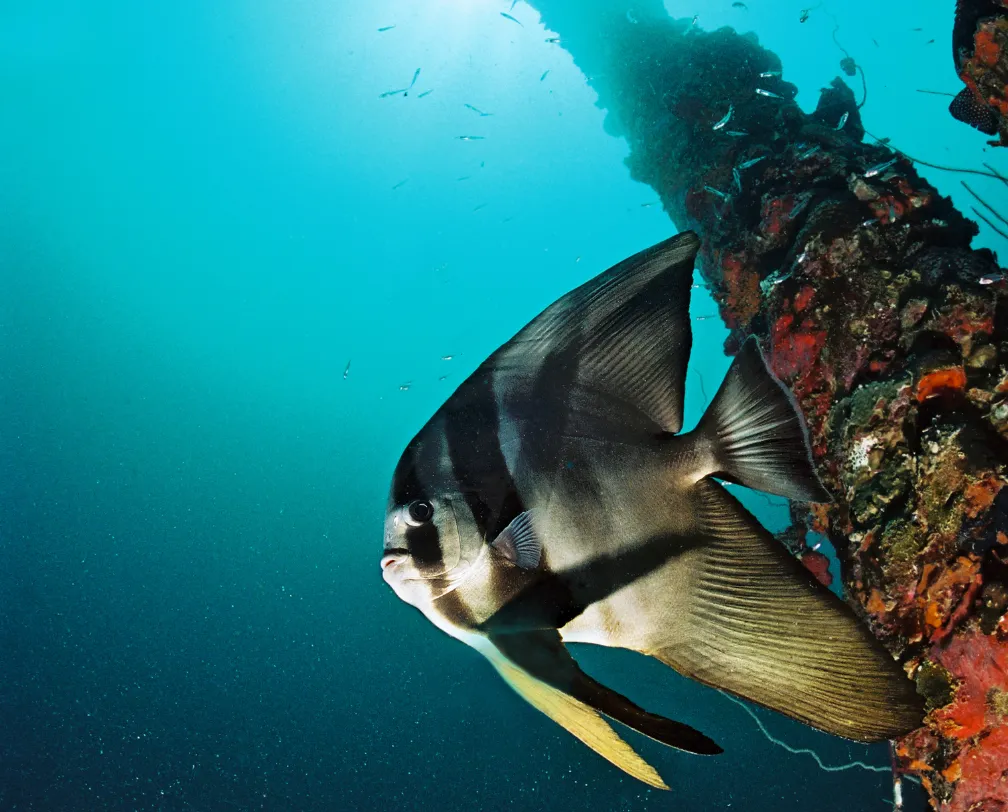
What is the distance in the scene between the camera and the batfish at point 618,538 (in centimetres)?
87

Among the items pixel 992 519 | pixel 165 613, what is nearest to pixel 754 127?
pixel 992 519

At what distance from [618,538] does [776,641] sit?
333mm

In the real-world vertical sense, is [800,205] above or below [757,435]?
above

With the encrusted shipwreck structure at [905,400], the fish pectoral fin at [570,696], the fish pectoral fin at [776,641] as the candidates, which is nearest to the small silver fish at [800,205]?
the encrusted shipwreck structure at [905,400]

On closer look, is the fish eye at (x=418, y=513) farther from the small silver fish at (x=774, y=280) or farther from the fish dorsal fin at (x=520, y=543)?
the small silver fish at (x=774, y=280)

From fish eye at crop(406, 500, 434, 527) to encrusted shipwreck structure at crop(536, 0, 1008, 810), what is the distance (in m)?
1.87

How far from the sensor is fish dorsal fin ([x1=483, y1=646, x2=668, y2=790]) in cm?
77

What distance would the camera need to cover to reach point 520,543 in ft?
2.89

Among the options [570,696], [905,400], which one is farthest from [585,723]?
[905,400]

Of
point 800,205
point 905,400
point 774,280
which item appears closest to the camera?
point 905,400

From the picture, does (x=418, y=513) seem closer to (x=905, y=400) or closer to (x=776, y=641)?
(x=776, y=641)

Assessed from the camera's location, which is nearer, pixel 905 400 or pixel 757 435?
pixel 757 435

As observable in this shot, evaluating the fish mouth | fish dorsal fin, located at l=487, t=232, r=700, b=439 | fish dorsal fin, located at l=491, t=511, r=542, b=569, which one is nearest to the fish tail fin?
fish dorsal fin, located at l=487, t=232, r=700, b=439

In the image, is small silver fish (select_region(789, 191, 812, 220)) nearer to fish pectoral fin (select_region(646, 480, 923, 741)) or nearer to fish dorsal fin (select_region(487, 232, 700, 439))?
fish dorsal fin (select_region(487, 232, 700, 439))
